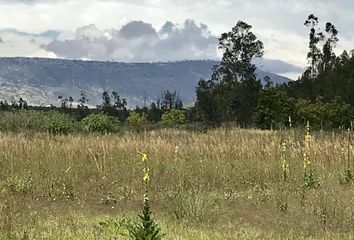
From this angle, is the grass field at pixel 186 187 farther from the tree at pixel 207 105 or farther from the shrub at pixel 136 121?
the tree at pixel 207 105

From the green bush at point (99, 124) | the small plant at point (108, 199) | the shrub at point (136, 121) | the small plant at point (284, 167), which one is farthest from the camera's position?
the shrub at point (136, 121)

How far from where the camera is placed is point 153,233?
6297 mm

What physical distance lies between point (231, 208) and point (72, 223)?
2.93 m

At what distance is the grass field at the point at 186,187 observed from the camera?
28.2 feet

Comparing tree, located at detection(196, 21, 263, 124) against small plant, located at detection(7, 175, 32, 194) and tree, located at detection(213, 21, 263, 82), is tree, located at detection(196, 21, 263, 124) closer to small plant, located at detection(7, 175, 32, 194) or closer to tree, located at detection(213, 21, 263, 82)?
tree, located at detection(213, 21, 263, 82)

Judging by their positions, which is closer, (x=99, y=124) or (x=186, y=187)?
(x=186, y=187)

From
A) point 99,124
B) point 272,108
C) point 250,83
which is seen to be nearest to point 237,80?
point 250,83

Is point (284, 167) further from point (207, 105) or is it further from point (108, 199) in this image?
point (207, 105)

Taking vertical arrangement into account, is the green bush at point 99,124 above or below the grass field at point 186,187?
above

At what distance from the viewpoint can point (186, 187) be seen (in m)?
11.7

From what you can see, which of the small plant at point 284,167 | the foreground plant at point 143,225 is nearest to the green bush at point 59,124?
the small plant at point 284,167

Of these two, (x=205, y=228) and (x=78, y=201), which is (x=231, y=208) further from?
(x=78, y=201)

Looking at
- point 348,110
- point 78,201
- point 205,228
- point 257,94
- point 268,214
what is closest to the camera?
point 205,228

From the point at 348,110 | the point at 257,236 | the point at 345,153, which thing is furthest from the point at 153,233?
the point at 348,110
